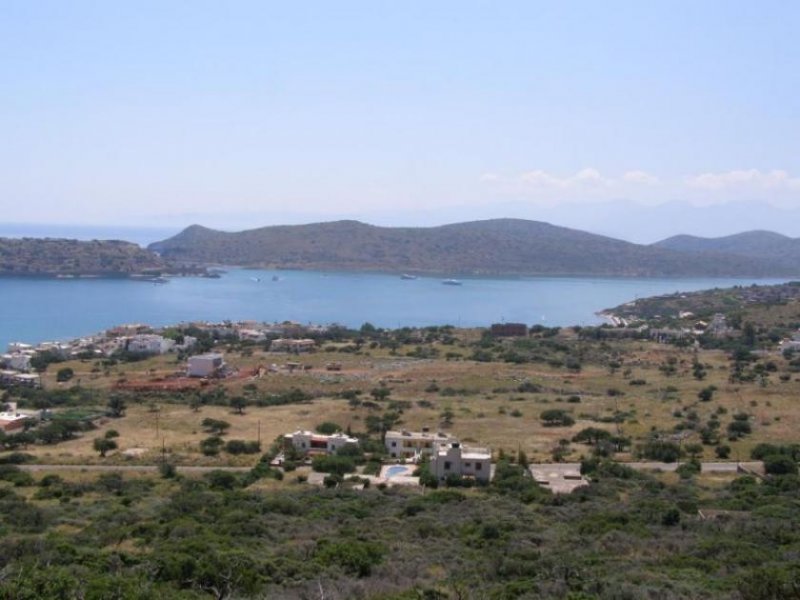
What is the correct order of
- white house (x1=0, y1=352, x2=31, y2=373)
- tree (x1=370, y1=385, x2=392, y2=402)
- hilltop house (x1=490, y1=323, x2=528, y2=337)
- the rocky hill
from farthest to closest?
1. the rocky hill
2. hilltop house (x1=490, y1=323, x2=528, y2=337)
3. white house (x1=0, y1=352, x2=31, y2=373)
4. tree (x1=370, y1=385, x2=392, y2=402)

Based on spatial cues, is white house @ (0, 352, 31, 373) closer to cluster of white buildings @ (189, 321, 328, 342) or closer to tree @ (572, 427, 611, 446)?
cluster of white buildings @ (189, 321, 328, 342)

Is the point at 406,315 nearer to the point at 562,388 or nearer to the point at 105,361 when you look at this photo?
the point at 105,361

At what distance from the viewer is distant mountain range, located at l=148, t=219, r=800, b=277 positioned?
125 meters

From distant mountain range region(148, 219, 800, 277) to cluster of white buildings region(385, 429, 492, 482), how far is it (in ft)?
329

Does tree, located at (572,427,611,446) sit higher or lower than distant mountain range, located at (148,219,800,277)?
lower

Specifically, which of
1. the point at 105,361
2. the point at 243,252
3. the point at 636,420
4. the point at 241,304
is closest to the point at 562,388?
the point at 636,420

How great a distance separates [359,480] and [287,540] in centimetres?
516

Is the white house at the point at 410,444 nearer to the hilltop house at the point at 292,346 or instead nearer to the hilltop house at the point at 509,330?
the hilltop house at the point at 292,346

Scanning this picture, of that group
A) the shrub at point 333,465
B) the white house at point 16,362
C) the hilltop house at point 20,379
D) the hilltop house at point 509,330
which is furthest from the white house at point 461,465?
the hilltop house at point 509,330

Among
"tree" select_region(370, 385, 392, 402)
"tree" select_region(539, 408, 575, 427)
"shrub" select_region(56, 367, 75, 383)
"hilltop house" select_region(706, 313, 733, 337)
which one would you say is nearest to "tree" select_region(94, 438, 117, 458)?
"tree" select_region(370, 385, 392, 402)

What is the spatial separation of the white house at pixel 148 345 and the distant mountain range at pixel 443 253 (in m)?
79.2

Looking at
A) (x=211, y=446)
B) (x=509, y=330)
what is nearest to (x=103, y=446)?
(x=211, y=446)

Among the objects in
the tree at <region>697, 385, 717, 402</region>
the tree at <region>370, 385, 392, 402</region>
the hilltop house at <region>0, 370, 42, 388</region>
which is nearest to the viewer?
the tree at <region>697, 385, 717, 402</region>

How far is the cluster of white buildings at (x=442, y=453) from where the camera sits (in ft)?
53.6
